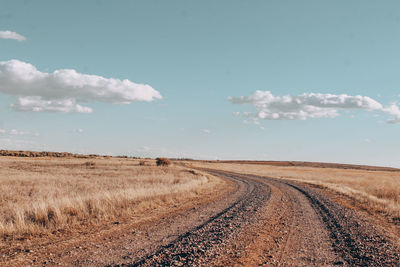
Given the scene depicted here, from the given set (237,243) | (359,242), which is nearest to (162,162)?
(237,243)

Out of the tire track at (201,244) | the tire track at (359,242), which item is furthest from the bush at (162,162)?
the tire track at (201,244)

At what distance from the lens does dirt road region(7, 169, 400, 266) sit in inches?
256

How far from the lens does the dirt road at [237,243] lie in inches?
256

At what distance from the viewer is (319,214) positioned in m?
12.8

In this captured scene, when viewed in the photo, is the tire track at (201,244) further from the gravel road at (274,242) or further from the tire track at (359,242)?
the tire track at (359,242)

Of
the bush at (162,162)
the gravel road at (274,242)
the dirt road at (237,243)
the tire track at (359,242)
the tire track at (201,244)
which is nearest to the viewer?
the tire track at (201,244)

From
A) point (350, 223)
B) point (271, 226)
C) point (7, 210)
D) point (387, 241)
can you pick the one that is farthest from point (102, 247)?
point (350, 223)

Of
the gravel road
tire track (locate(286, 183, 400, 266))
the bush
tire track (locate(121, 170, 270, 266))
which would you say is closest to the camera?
tire track (locate(121, 170, 270, 266))

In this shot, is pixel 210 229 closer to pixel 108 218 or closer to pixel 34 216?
pixel 108 218

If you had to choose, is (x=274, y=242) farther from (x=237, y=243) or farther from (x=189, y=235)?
(x=189, y=235)

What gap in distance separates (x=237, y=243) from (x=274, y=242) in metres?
1.18

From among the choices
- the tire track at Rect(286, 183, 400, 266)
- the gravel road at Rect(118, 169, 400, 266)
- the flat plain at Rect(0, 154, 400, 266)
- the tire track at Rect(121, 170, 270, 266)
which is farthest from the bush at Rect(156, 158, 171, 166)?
the tire track at Rect(121, 170, 270, 266)

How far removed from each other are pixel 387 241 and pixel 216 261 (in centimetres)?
600

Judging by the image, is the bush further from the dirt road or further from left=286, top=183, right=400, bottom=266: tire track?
left=286, top=183, right=400, bottom=266: tire track
